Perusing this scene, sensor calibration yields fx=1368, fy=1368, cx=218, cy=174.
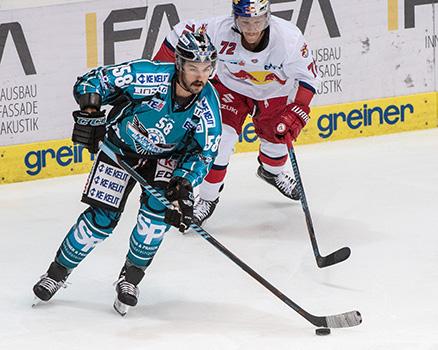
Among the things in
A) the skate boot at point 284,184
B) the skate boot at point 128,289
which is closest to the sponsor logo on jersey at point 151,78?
the skate boot at point 128,289

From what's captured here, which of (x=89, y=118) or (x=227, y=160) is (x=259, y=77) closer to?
(x=227, y=160)

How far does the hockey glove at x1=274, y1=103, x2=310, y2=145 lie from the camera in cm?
617

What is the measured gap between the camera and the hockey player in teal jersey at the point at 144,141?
16.6ft

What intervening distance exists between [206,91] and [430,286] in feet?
4.17

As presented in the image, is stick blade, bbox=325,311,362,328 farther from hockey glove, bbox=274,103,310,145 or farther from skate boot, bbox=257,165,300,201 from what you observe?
skate boot, bbox=257,165,300,201

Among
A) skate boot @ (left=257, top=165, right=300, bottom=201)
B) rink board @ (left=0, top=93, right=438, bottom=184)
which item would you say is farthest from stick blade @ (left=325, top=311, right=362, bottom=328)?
rink board @ (left=0, top=93, right=438, bottom=184)

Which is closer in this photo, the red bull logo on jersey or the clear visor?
the clear visor

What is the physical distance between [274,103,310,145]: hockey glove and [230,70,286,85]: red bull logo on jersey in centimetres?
16

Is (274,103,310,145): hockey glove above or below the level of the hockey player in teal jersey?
below

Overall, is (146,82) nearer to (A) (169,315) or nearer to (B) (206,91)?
(B) (206,91)

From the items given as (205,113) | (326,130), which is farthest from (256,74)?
(326,130)

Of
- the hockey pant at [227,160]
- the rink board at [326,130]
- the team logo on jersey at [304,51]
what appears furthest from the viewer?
the rink board at [326,130]

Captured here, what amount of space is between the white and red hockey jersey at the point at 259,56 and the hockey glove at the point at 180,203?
1280 millimetres

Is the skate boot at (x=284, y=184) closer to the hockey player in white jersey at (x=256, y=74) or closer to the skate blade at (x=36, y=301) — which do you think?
the hockey player in white jersey at (x=256, y=74)
